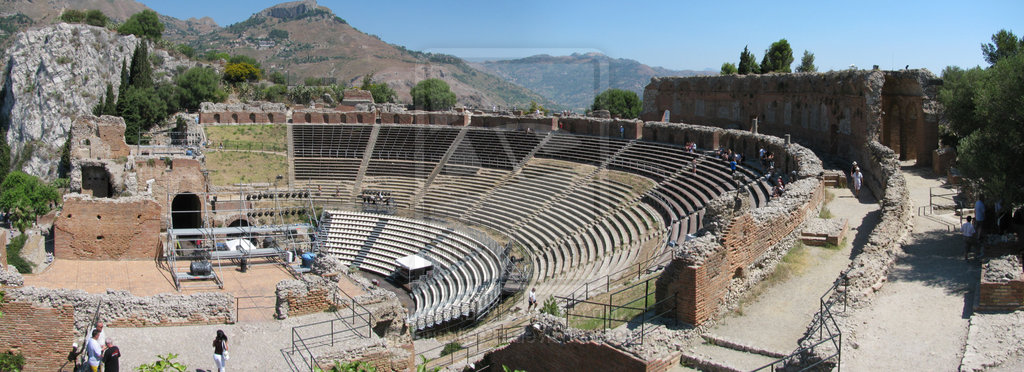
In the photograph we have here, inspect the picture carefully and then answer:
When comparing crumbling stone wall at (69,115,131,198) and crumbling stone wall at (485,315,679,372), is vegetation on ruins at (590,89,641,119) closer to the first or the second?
crumbling stone wall at (69,115,131,198)

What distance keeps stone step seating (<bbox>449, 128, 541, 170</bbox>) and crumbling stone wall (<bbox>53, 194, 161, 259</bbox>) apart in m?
16.2

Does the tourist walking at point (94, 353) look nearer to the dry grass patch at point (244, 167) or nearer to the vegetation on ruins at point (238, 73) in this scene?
the dry grass patch at point (244, 167)

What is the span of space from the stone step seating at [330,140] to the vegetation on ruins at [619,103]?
96.3 feet

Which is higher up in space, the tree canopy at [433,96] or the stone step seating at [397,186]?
the tree canopy at [433,96]

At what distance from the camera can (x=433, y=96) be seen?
67812 millimetres

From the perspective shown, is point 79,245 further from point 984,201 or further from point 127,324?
point 984,201

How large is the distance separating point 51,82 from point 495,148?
44766 mm

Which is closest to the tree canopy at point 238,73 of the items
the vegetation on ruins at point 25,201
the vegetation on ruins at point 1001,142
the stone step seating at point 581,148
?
the vegetation on ruins at point 25,201

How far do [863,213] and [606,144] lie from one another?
50.1 ft

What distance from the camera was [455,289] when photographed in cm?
2148

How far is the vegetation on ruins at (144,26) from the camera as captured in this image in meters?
68.8

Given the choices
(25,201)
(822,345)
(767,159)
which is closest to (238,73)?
(25,201)

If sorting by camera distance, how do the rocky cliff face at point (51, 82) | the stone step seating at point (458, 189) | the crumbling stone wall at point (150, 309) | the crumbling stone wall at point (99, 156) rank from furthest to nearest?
the rocky cliff face at point (51, 82) → the stone step seating at point (458, 189) → the crumbling stone wall at point (99, 156) → the crumbling stone wall at point (150, 309)

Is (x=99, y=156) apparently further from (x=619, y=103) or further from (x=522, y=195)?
(x=619, y=103)
